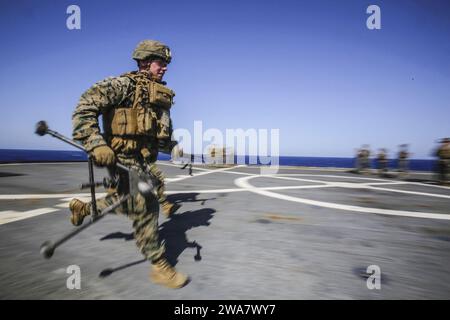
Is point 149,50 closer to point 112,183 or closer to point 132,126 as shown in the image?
point 132,126

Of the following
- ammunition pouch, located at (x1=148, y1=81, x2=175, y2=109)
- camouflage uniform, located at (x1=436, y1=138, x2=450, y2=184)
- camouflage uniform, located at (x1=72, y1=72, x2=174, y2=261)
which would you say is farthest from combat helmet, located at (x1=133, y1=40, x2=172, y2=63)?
camouflage uniform, located at (x1=436, y1=138, x2=450, y2=184)

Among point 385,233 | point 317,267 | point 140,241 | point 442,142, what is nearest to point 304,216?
point 385,233

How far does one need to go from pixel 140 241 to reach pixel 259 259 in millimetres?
1173

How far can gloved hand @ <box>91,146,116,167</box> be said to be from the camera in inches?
68.6

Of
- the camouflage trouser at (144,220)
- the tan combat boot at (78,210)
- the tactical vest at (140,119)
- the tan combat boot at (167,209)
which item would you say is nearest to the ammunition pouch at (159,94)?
the tactical vest at (140,119)

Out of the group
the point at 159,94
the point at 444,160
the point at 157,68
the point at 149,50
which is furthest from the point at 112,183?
→ the point at 444,160

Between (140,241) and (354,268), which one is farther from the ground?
(140,241)

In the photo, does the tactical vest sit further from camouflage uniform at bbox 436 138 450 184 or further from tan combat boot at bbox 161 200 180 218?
camouflage uniform at bbox 436 138 450 184

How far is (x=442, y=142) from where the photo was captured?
8.30m

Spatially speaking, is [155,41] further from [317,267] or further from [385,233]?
[385,233]

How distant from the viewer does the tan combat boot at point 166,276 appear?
1.83 m

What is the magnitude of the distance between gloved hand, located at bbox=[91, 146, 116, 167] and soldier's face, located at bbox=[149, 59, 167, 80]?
3.08ft

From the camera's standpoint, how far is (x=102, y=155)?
175cm

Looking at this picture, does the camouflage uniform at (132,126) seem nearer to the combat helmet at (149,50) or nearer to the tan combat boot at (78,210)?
the combat helmet at (149,50)
